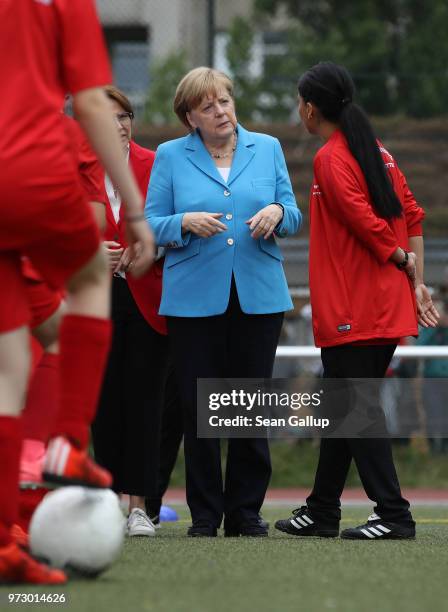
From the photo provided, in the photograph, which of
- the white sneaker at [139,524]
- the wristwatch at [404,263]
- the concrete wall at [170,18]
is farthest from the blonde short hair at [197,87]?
the concrete wall at [170,18]

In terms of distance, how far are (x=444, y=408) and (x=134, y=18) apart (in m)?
10.9

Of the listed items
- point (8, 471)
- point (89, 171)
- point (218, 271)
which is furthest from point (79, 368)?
point (218, 271)

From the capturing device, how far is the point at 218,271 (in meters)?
5.92

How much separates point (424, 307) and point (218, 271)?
0.90 meters

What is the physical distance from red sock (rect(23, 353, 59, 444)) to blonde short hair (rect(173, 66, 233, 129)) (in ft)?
5.90

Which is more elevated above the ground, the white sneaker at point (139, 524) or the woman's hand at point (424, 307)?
the woman's hand at point (424, 307)

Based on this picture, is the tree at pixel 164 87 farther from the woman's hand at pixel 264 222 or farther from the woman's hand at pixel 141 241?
the woman's hand at pixel 141 241

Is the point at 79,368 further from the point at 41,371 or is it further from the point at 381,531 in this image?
the point at 381,531

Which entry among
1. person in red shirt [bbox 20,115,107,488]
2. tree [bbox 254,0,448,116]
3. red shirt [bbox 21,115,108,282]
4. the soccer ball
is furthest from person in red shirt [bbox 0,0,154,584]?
tree [bbox 254,0,448,116]

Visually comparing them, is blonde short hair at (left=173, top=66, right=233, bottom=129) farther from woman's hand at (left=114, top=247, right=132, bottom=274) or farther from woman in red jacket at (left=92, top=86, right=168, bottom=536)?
woman's hand at (left=114, top=247, right=132, bottom=274)

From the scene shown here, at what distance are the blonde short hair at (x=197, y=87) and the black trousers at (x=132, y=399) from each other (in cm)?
84

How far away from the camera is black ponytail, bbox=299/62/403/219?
571 cm

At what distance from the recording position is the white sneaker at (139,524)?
5.96m

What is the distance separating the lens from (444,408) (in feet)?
32.5
